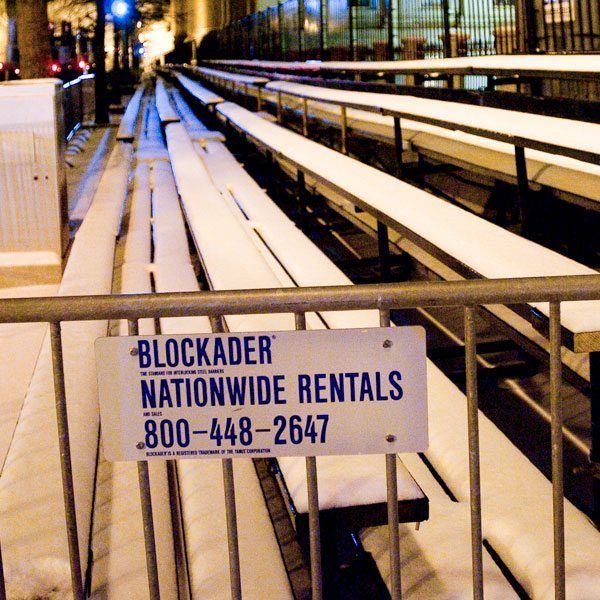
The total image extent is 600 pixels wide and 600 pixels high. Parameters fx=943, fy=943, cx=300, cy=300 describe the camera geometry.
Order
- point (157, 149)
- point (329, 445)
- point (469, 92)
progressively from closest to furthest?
point (329, 445) < point (469, 92) < point (157, 149)

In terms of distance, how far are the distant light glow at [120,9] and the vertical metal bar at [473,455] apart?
25489 millimetres

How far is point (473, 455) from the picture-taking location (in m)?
2.18

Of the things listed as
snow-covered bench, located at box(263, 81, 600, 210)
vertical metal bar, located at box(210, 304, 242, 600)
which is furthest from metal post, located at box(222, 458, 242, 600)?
snow-covered bench, located at box(263, 81, 600, 210)

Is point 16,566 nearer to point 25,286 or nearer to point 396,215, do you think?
point 396,215

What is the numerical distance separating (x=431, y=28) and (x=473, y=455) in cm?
1223

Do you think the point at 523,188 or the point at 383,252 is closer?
the point at 523,188

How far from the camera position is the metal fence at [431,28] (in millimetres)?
9125

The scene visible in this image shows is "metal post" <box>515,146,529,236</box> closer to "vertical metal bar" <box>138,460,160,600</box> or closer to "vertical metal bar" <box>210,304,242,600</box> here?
"vertical metal bar" <box>210,304,242,600</box>

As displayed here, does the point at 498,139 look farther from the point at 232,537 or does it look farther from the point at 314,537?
the point at 232,537

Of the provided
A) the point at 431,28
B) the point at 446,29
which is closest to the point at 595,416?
the point at 446,29

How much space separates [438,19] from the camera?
44.1 ft

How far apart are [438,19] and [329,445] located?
1221 centimetres

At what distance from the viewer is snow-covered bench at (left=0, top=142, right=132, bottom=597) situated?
256cm

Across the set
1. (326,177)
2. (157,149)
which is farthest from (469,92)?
(157,149)
